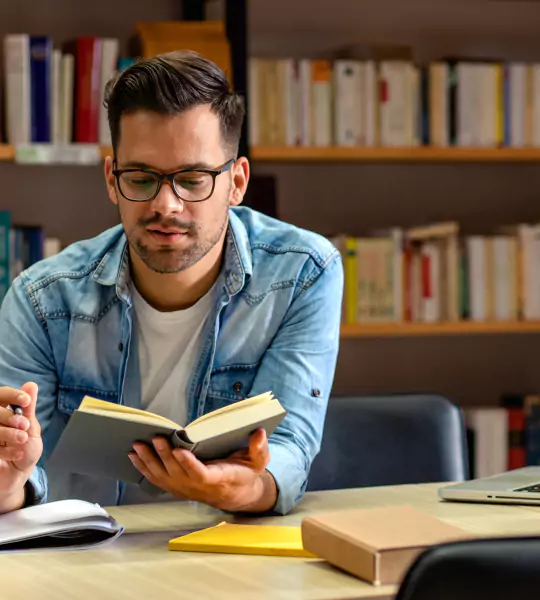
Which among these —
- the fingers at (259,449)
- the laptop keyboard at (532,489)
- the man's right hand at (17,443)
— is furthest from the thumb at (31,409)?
the laptop keyboard at (532,489)

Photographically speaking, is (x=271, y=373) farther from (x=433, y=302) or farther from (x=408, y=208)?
(x=408, y=208)

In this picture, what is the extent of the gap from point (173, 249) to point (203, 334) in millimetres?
177

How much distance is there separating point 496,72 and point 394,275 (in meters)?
0.64

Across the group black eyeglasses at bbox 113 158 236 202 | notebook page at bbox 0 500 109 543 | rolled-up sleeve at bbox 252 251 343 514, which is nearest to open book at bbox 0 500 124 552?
notebook page at bbox 0 500 109 543

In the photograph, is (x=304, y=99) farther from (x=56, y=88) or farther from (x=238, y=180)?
(x=238, y=180)

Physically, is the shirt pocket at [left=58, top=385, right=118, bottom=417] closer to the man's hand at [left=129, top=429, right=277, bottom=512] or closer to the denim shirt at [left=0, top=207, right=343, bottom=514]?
the denim shirt at [left=0, top=207, right=343, bottom=514]

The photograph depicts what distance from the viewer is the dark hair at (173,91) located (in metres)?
1.63

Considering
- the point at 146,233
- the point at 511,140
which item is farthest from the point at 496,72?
the point at 146,233

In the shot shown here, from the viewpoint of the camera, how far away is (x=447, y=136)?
3.04 meters

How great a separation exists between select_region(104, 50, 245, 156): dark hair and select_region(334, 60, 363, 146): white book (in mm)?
1178

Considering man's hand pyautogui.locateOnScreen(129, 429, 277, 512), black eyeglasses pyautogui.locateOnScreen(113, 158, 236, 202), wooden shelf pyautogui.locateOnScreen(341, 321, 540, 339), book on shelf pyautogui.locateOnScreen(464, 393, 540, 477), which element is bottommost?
book on shelf pyautogui.locateOnScreen(464, 393, 540, 477)

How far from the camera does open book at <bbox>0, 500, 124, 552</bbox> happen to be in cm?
130

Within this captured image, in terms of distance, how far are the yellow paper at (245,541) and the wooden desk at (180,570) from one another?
0.04 feet

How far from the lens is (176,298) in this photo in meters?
1.76
